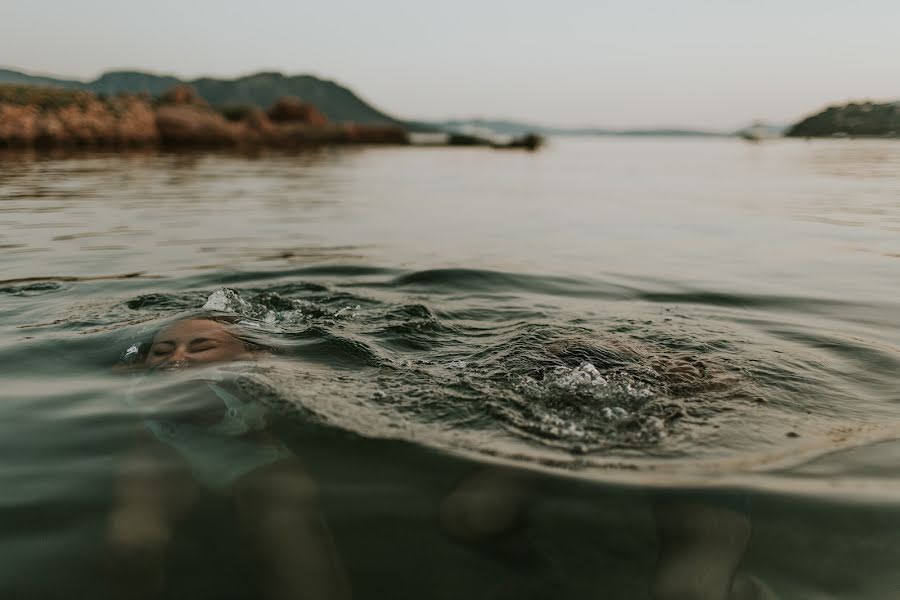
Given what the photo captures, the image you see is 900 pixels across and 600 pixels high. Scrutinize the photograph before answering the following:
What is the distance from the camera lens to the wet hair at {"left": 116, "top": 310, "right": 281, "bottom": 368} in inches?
181

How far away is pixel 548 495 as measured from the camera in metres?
2.87

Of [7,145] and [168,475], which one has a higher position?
[168,475]

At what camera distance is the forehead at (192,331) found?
15.2 feet

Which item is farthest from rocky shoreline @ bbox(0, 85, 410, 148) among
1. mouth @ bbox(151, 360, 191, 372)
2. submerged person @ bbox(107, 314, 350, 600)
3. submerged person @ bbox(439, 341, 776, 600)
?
submerged person @ bbox(439, 341, 776, 600)

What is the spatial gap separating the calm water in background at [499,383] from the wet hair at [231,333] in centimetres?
17

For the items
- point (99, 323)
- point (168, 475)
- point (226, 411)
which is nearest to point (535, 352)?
point (226, 411)

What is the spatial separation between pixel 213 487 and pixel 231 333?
2.04 m

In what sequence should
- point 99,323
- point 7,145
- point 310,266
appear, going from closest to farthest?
point 99,323
point 310,266
point 7,145

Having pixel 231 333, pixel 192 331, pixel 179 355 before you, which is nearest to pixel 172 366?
pixel 179 355

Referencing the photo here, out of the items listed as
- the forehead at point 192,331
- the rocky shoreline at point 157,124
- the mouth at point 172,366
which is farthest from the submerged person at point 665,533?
the rocky shoreline at point 157,124

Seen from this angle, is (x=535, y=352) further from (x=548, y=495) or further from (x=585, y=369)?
(x=548, y=495)

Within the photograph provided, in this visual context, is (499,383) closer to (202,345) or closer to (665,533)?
(665,533)

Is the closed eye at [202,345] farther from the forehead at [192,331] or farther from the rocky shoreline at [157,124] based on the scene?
the rocky shoreline at [157,124]

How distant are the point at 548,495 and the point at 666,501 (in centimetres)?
51
